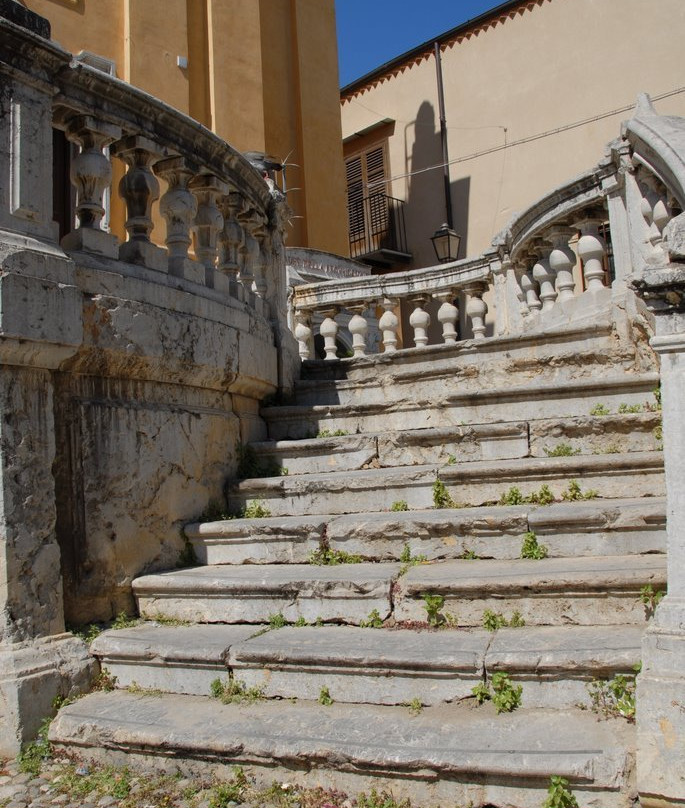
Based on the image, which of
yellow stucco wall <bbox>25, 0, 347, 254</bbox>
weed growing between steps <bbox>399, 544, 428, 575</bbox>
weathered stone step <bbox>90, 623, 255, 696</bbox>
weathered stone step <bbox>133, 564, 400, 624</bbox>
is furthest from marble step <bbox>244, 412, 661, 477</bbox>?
yellow stucco wall <bbox>25, 0, 347, 254</bbox>

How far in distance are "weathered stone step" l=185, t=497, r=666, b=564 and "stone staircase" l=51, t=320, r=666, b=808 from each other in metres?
0.01

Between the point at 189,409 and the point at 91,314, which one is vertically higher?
the point at 91,314

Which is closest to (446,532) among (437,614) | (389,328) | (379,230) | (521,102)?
(437,614)

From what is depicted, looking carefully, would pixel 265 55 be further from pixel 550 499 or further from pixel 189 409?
pixel 550 499

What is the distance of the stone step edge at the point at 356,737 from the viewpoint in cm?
254

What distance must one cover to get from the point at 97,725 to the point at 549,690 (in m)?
1.76

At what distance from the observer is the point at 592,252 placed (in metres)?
6.00

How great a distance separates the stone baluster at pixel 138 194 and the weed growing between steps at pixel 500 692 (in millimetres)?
2729

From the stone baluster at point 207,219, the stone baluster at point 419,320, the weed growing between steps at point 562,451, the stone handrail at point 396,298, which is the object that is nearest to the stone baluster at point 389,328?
the stone handrail at point 396,298

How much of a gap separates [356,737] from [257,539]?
1510 millimetres

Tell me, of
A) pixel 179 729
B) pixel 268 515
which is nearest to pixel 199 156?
pixel 268 515

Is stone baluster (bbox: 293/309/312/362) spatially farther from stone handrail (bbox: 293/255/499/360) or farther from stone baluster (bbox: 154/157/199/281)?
stone baluster (bbox: 154/157/199/281)

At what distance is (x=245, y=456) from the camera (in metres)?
4.99

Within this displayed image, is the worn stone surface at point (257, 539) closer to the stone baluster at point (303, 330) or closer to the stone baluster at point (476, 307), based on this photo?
the stone baluster at point (476, 307)
